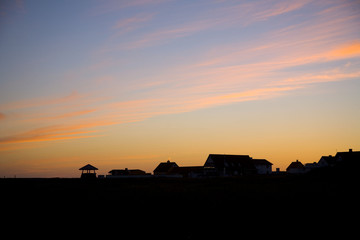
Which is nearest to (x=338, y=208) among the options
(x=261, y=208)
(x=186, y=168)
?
(x=261, y=208)

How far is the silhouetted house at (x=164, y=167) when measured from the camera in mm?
115875

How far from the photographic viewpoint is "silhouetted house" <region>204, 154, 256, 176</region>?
3733 inches

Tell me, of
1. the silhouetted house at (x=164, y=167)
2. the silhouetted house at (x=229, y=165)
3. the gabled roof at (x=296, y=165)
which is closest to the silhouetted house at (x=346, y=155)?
the silhouetted house at (x=229, y=165)

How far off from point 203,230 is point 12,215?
42.9 ft

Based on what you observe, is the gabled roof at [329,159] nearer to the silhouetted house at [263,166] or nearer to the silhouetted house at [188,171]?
the silhouetted house at [263,166]

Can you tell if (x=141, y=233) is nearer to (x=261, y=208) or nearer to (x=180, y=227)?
(x=180, y=227)

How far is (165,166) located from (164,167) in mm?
459

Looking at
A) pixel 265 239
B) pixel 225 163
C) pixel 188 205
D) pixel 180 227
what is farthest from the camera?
pixel 225 163

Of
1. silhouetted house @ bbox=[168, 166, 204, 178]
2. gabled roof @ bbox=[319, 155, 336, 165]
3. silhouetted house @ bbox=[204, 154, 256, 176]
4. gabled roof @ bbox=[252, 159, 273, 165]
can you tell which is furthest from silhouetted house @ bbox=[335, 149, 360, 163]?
silhouetted house @ bbox=[168, 166, 204, 178]

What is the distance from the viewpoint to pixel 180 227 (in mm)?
20047

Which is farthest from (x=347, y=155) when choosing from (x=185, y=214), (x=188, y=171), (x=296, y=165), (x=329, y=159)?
(x=185, y=214)

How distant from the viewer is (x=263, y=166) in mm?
114250

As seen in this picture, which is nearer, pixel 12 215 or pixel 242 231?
pixel 242 231

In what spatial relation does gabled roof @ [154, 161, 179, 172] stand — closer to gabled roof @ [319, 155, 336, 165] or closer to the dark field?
gabled roof @ [319, 155, 336, 165]
